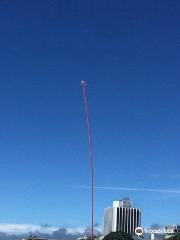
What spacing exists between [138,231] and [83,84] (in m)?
53.6

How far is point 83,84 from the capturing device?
4350 centimetres

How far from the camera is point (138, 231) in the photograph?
89438 mm

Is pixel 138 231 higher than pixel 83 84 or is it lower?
lower

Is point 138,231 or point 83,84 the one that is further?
point 138,231
